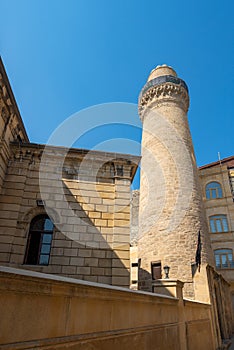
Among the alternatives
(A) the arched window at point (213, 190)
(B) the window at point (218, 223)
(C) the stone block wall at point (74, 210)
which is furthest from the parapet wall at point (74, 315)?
(A) the arched window at point (213, 190)

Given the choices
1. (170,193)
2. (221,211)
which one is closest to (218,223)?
(221,211)

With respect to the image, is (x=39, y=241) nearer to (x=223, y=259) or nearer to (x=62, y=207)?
(x=62, y=207)

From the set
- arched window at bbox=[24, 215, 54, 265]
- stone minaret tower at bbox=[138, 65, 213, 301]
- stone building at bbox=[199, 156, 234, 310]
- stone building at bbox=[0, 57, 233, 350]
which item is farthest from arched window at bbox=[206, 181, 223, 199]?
arched window at bbox=[24, 215, 54, 265]

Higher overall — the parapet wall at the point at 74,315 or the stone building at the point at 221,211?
the stone building at the point at 221,211

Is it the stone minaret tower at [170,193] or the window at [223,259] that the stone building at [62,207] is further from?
the window at [223,259]

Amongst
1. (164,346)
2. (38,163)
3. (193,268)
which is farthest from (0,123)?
(193,268)

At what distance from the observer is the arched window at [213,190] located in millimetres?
24266

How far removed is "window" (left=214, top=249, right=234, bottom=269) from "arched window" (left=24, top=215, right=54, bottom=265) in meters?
18.1

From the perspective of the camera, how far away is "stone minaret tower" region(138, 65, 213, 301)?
583 inches

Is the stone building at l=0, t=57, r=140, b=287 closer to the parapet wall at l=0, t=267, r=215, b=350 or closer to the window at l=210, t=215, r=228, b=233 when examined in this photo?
the parapet wall at l=0, t=267, r=215, b=350

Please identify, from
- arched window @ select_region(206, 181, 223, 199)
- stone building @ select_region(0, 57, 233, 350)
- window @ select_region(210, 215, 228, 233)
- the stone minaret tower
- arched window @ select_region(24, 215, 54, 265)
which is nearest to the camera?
stone building @ select_region(0, 57, 233, 350)

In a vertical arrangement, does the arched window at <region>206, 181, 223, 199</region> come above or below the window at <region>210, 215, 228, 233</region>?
above

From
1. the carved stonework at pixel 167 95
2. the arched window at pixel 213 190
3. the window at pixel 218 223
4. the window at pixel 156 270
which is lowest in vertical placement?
the window at pixel 156 270

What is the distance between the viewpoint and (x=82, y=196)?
8.74 m
